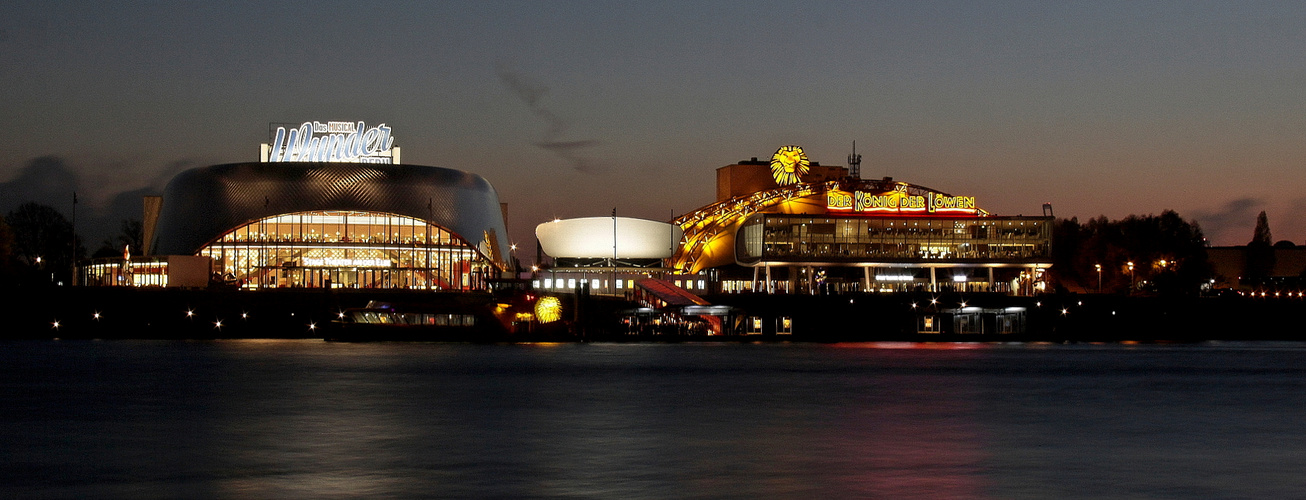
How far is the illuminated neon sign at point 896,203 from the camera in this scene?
15150cm

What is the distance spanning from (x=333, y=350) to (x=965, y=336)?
5940 centimetres

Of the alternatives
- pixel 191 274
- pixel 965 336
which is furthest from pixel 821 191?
pixel 191 274

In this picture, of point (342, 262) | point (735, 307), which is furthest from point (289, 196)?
point (735, 307)

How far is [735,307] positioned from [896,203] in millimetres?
30921

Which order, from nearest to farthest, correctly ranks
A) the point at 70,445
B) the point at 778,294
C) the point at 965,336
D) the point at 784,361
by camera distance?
the point at 70,445 → the point at 784,361 → the point at 965,336 → the point at 778,294

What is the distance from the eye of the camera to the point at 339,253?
14750 cm

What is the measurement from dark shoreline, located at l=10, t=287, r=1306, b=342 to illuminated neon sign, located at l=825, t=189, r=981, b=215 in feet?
51.5

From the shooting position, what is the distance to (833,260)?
152 metres

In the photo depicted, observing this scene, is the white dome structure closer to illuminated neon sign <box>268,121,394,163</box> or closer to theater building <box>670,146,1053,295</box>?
theater building <box>670,146,1053,295</box>

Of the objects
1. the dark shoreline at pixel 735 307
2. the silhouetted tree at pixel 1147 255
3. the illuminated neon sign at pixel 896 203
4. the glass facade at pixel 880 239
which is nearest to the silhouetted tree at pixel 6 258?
the dark shoreline at pixel 735 307

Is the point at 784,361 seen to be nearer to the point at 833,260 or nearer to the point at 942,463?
the point at 942,463

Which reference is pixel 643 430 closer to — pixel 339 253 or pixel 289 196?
pixel 339 253

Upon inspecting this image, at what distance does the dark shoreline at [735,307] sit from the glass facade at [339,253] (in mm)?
20759

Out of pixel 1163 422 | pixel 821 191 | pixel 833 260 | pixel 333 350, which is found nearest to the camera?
pixel 1163 422
